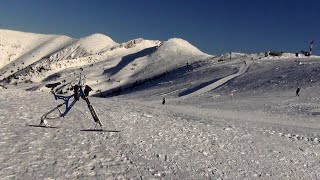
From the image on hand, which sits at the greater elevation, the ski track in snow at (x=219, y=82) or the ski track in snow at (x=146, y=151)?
the ski track in snow at (x=146, y=151)

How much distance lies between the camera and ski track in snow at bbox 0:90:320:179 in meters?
10.8

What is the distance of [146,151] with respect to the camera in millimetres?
13422

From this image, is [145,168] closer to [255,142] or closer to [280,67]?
[255,142]

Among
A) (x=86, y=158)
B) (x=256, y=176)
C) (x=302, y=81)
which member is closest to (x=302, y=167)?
(x=256, y=176)

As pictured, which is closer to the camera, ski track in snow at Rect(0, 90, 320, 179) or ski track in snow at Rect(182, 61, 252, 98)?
ski track in snow at Rect(0, 90, 320, 179)

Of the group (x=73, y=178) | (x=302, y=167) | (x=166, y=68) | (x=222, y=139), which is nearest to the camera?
(x=73, y=178)

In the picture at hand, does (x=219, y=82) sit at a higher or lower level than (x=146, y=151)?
lower

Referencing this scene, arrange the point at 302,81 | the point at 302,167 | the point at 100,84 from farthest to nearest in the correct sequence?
the point at 100,84 < the point at 302,81 < the point at 302,167

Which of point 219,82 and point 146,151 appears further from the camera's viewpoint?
point 219,82

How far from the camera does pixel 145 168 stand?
11.2 metres

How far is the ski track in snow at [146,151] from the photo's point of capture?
1078cm

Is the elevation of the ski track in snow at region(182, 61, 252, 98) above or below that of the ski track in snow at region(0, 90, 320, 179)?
below

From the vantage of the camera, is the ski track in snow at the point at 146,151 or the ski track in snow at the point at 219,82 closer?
the ski track in snow at the point at 146,151

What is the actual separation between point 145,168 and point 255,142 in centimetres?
756
